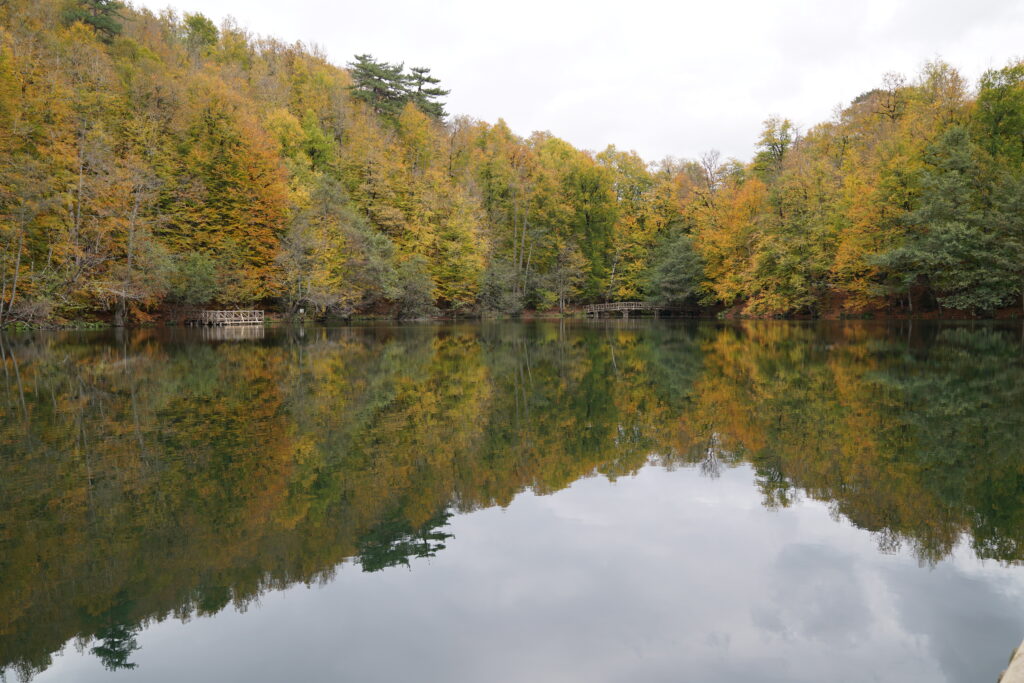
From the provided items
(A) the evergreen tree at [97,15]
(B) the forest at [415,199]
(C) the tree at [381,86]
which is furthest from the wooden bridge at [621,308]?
(A) the evergreen tree at [97,15]

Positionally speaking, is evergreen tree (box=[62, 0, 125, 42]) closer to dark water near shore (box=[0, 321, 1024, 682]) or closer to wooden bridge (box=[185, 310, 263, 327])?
wooden bridge (box=[185, 310, 263, 327])

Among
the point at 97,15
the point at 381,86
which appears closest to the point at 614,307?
the point at 381,86

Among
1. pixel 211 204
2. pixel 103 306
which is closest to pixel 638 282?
pixel 211 204

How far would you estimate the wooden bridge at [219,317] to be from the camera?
1645 inches

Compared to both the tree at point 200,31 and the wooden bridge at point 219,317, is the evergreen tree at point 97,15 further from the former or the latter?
the wooden bridge at point 219,317

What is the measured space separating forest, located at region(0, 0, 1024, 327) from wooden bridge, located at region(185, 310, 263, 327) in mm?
961

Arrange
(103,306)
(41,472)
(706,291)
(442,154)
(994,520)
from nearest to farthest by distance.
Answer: (994,520) → (41,472) → (103,306) → (706,291) → (442,154)

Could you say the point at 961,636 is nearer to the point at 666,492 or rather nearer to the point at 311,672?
the point at 666,492

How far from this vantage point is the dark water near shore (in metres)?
3.42

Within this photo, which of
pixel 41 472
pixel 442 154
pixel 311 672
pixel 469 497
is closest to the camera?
pixel 311 672

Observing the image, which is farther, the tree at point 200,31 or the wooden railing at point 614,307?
the tree at point 200,31

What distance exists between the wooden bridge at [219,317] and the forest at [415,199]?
3.15 ft

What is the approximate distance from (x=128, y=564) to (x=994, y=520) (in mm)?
6556

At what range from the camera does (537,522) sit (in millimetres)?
5488
